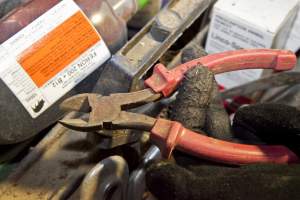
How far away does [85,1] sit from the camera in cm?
56

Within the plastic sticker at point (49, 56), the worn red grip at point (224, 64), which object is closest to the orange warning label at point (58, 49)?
the plastic sticker at point (49, 56)

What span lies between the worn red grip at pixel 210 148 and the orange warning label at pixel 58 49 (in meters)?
0.17

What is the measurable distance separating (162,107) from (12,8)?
25 cm

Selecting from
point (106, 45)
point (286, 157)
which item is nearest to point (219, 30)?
point (106, 45)

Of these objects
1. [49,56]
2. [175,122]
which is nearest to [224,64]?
[175,122]

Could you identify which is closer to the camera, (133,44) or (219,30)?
(133,44)

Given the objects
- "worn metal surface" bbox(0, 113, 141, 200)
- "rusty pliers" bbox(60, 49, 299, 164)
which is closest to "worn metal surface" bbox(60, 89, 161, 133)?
"rusty pliers" bbox(60, 49, 299, 164)

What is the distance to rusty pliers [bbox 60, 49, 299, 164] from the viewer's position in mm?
394

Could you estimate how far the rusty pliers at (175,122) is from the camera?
39 centimetres

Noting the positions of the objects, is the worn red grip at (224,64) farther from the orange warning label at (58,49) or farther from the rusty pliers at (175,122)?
the orange warning label at (58,49)

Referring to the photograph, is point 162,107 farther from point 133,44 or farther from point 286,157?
point 286,157

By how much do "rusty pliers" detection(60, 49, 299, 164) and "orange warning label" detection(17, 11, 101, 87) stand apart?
0.29 feet

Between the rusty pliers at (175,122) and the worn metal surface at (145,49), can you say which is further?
the worn metal surface at (145,49)

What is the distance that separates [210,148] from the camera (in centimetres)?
39
